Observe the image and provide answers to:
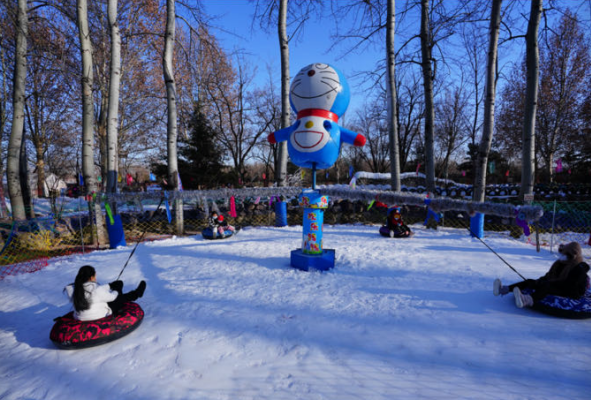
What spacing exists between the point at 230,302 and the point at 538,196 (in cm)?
2167

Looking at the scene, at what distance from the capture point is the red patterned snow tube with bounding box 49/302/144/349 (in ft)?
9.74

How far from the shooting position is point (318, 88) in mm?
4930

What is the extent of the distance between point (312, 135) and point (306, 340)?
10.6 feet

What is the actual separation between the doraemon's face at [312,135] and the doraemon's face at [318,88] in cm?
26

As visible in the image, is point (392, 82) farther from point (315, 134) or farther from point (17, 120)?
point (17, 120)

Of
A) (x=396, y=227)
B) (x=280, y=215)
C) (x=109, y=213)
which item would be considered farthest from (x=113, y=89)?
(x=396, y=227)

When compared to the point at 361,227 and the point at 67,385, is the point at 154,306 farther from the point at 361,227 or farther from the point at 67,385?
the point at 361,227

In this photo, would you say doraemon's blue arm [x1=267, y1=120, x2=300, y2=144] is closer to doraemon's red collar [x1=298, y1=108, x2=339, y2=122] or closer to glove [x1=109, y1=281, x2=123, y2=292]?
doraemon's red collar [x1=298, y1=108, x2=339, y2=122]

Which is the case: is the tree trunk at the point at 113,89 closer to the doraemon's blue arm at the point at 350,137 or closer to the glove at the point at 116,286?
the glove at the point at 116,286

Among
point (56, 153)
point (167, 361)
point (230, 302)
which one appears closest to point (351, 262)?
point (230, 302)

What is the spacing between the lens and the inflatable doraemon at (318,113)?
4.96 m

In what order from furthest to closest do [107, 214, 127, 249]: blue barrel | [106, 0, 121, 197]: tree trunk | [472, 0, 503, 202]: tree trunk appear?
[472, 0, 503, 202]: tree trunk → [106, 0, 121, 197]: tree trunk → [107, 214, 127, 249]: blue barrel

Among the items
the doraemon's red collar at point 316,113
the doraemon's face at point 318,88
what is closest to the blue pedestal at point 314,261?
the doraemon's red collar at point 316,113

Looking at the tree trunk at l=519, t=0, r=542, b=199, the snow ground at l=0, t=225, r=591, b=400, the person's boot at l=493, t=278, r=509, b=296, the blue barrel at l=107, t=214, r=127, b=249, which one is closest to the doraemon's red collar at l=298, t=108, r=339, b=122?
the snow ground at l=0, t=225, r=591, b=400
